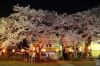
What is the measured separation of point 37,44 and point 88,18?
7.28 meters

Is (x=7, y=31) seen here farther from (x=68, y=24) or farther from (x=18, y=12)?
(x=68, y=24)

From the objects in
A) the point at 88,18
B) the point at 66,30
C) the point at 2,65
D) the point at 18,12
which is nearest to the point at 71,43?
the point at 66,30

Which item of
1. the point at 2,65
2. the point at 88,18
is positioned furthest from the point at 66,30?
the point at 2,65

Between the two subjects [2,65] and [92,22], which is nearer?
[2,65]

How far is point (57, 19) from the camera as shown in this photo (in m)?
34.1

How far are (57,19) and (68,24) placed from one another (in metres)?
1.53

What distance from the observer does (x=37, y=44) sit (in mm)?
34312

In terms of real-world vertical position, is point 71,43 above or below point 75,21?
below

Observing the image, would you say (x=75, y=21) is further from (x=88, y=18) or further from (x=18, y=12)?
(x=18, y=12)

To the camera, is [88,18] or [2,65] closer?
[2,65]

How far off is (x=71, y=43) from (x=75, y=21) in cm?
287

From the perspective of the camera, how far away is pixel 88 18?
34.2 metres

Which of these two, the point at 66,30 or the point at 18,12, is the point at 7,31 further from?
the point at 66,30

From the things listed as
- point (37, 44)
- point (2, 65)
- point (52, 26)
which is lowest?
point (2, 65)
